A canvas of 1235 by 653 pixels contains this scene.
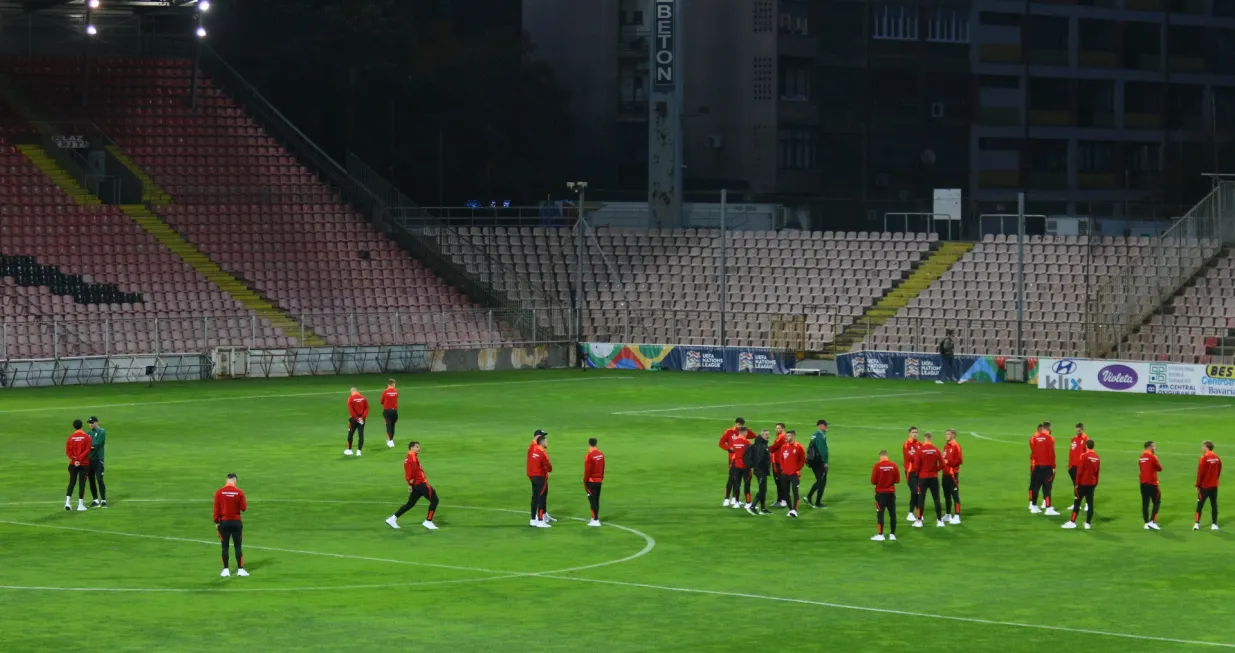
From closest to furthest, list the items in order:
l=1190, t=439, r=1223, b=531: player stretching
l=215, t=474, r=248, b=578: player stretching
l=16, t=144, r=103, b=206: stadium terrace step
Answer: l=215, t=474, r=248, b=578: player stretching → l=1190, t=439, r=1223, b=531: player stretching → l=16, t=144, r=103, b=206: stadium terrace step

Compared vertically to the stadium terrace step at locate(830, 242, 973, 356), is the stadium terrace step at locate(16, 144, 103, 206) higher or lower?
higher

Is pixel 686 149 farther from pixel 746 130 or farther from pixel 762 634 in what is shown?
pixel 762 634

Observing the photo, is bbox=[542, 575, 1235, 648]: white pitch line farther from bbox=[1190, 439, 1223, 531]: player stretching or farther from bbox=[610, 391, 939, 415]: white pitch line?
bbox=[610, 391, 939, 415]: white pitch line

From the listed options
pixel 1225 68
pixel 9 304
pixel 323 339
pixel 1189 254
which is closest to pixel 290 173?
pixel 323 339

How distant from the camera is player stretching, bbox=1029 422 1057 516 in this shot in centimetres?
3522

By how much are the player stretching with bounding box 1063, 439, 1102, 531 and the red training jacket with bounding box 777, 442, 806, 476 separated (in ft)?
15.7

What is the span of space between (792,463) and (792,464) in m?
0.02

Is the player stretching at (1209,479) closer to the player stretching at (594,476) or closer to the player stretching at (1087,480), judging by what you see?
the player stretching at (1087,480)

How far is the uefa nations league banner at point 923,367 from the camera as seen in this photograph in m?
66.2

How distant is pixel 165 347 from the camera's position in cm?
6569

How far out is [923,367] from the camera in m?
67.8

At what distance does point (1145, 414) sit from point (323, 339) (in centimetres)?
2910

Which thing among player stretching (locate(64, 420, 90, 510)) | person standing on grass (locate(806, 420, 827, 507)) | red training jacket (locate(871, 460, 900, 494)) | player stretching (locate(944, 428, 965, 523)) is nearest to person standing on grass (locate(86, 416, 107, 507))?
player stretching (locate(64, 420, 90, 510))

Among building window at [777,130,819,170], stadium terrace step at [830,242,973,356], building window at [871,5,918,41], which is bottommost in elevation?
stadium terrace step at [830,242,973,356]
